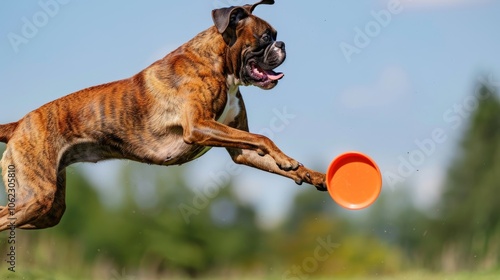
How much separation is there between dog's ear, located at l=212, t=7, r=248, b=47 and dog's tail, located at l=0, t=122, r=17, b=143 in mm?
2029

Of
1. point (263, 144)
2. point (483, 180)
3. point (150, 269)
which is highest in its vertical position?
point (263, 144)

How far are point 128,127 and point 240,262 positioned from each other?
3595 millimetres

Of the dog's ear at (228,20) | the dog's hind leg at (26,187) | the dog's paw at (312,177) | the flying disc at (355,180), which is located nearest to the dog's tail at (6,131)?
the dog's hind leg at (26,187)

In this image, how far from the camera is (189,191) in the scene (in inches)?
424

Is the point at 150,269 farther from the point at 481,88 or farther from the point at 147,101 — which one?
the point at 481,88

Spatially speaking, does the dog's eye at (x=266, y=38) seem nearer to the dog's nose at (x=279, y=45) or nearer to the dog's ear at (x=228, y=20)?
the dog's nose at (x=279, y=45)

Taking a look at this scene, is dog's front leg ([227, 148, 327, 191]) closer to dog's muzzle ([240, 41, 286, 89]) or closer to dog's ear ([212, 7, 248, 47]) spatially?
dog's muzzle ([240, 41, 286, 89])

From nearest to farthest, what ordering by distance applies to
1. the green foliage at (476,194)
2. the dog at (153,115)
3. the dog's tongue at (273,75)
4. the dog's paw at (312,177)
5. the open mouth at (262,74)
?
1. the dog's paw at (312,177)
2. the dog at (153,115)
3. the open mouth at (262,74)
4. the dog's tongue at (273,75)
5. the green foliage at (476,194)

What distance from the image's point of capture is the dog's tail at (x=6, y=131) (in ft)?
23.9

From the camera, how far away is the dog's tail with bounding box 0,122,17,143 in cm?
729

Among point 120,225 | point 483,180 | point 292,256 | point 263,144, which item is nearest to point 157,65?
point 263,144

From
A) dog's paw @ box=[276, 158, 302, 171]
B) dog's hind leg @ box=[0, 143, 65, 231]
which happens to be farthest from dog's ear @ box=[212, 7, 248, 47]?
dog's hind leg @ box=[0, 143, 65, 231]

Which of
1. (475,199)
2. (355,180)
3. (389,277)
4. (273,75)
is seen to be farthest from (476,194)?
(273,75)

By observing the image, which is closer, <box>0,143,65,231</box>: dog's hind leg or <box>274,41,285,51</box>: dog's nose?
<box>274,41,285,51</box>: dog's nose
